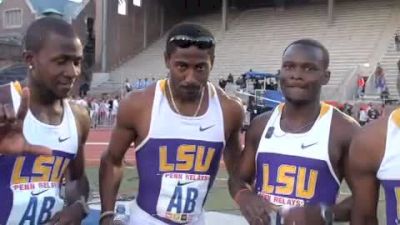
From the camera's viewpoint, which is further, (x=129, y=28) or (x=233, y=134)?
(x=129, y=28)

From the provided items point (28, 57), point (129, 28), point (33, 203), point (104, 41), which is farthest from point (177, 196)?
point (129, 28)

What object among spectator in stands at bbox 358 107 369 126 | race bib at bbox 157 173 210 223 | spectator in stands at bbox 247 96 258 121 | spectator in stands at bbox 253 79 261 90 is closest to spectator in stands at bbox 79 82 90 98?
spectator in stands at bbox 253 79 261 90

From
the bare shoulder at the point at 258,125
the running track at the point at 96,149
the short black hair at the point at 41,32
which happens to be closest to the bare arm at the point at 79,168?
the short black hair at the point at 41,32

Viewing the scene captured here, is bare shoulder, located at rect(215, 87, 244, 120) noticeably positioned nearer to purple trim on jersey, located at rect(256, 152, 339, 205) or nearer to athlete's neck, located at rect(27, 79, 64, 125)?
purple trim on jersey, located at rect(256, 152, 339, 205)

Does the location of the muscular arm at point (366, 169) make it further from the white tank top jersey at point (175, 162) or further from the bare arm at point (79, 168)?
the bare arm at point (79, 168)

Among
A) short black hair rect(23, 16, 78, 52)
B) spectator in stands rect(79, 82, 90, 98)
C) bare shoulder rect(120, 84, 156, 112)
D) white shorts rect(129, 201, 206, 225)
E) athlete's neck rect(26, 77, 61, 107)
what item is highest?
short black hair rect(23, 16, 78, 52)

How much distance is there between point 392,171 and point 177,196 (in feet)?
4.06

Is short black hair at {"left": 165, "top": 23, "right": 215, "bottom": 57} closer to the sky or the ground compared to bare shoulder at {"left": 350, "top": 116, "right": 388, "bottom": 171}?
closer to the sky

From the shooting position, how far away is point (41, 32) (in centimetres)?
310

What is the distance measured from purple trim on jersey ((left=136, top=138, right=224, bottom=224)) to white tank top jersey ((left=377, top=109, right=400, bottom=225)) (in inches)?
42.3

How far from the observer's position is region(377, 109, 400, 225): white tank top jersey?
2660 millimetres

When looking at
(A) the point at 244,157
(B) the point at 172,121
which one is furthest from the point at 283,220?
(B) the point at 172,121

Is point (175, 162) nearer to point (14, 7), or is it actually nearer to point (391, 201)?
point (391, 201)

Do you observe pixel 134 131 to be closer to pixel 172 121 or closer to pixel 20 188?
pixel 172 121
